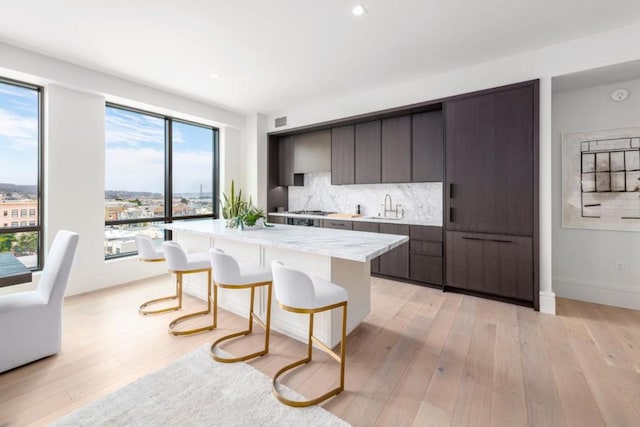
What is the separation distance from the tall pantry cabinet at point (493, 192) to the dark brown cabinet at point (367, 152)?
1080 mm

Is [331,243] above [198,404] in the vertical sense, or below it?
above

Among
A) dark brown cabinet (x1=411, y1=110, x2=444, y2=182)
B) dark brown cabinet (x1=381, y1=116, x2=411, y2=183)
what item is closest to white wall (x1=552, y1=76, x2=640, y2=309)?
dark brown cabinet (x1=411, y1=110, x2=444, y2=182)

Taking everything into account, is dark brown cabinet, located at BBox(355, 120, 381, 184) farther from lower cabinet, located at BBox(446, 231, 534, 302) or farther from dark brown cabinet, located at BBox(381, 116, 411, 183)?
lower cabinet, located at BBox(446, 231, 534, 302)

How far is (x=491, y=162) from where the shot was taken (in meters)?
3.28

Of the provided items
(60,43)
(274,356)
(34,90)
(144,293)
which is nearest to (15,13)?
(60,43)

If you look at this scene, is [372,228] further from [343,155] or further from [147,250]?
[147,250]

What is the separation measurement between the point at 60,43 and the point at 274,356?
3845 millimetres

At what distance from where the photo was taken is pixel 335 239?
7.64ft

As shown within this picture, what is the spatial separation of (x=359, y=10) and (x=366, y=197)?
2.93m

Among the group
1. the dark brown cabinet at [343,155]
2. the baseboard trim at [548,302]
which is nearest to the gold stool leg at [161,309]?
the dark brown cabinet at [343,155]

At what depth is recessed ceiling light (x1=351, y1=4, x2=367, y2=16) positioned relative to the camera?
94.3 inches

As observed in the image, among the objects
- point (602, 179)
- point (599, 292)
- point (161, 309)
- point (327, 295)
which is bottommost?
point (161, 309)

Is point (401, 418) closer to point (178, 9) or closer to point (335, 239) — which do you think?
point (335, 239)

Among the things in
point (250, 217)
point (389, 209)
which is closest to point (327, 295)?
point (250, 217)
